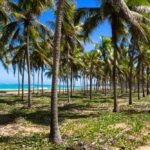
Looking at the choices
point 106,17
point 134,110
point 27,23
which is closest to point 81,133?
point 134,110

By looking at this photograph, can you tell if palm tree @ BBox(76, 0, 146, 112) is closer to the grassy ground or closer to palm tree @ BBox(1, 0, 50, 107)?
palm tree @ BBox(1, 0, 50, 107)

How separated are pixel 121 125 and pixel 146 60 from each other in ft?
87.7

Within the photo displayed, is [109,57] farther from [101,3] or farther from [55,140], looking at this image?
[55,140]

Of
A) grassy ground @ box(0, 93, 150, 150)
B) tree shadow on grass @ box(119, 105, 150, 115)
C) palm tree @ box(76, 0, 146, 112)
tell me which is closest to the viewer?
grassy ground @ box(0, 93, 150, 150)

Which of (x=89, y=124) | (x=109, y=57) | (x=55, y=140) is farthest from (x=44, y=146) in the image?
(x=109, y=57)

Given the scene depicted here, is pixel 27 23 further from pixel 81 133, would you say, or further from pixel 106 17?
pixel 81 133

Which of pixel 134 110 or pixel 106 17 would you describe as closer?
pixel 106 17

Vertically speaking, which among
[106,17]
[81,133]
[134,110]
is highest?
[106,17]

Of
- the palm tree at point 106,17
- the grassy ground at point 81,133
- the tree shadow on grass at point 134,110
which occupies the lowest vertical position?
the grassy ground at point 81,133

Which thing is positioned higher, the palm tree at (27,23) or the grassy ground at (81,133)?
the palm tree at (27,23)

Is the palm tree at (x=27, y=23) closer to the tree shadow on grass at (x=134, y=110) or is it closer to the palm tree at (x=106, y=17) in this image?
the palm tree at (x=106, y=17)

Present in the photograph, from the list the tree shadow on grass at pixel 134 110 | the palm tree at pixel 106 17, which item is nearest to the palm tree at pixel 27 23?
the palm tree at pixel 106 17

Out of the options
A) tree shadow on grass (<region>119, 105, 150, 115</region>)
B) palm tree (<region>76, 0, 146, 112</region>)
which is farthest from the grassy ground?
palm tree (<region>76, 0, 146, 112</region>)

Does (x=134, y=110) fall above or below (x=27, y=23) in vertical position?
below
